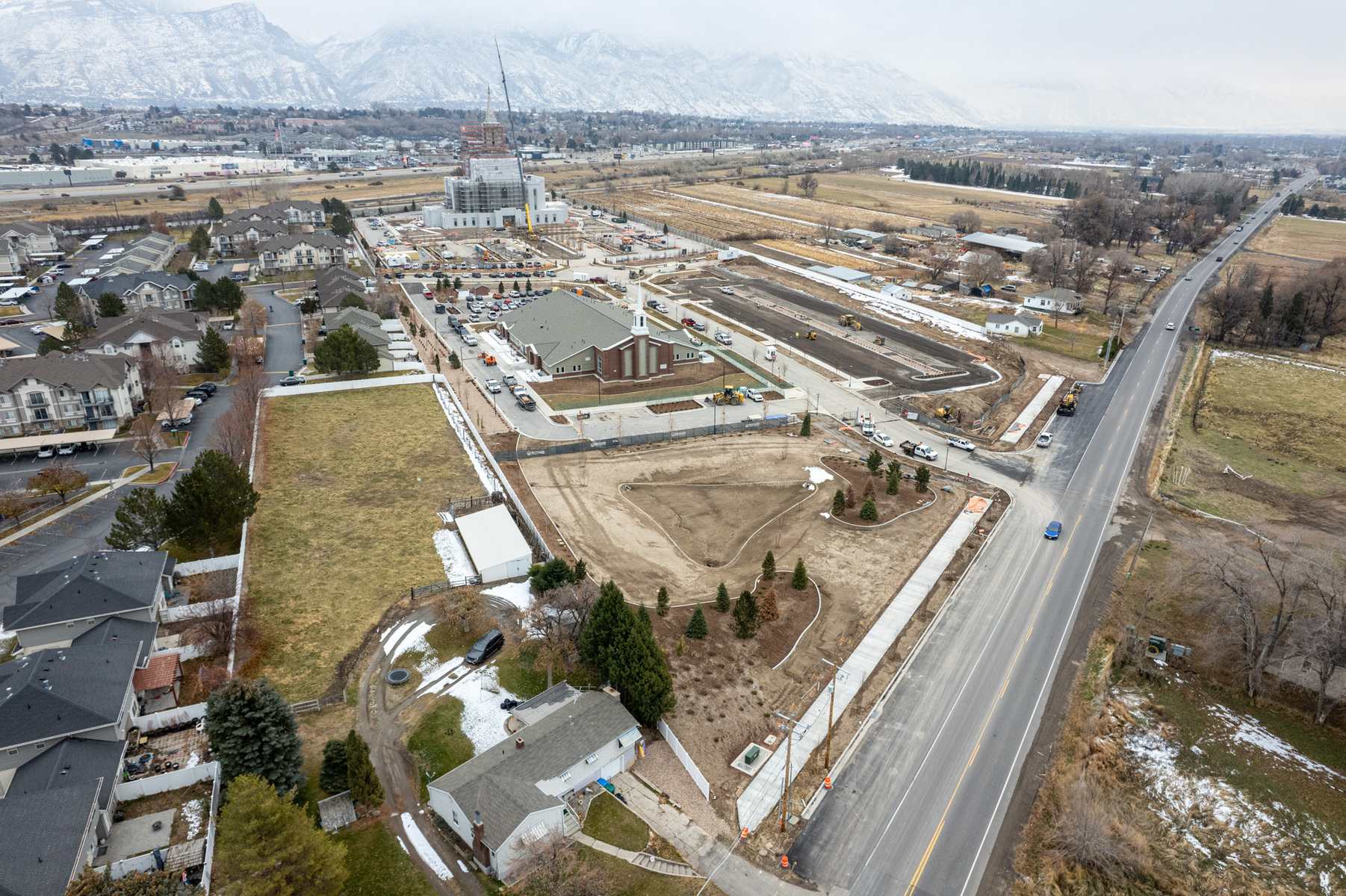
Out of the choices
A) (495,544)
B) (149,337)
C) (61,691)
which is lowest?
(495,544)

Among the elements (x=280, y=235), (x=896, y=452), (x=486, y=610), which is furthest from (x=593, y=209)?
(x=486, y=610)

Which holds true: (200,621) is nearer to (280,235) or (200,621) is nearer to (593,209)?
(280,235)

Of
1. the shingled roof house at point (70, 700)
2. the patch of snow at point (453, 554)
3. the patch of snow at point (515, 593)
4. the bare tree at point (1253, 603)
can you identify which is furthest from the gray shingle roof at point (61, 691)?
the bare tree at point (1253, 603)

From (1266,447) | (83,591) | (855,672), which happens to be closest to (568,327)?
(83,591)

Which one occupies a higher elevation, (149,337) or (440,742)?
(149,337)

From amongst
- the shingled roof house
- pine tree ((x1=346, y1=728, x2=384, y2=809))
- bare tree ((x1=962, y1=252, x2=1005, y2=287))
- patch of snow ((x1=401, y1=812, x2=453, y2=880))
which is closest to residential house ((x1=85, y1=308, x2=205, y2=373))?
the shingled roof house

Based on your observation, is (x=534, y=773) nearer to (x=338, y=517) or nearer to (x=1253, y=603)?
(x=338, y=517)
